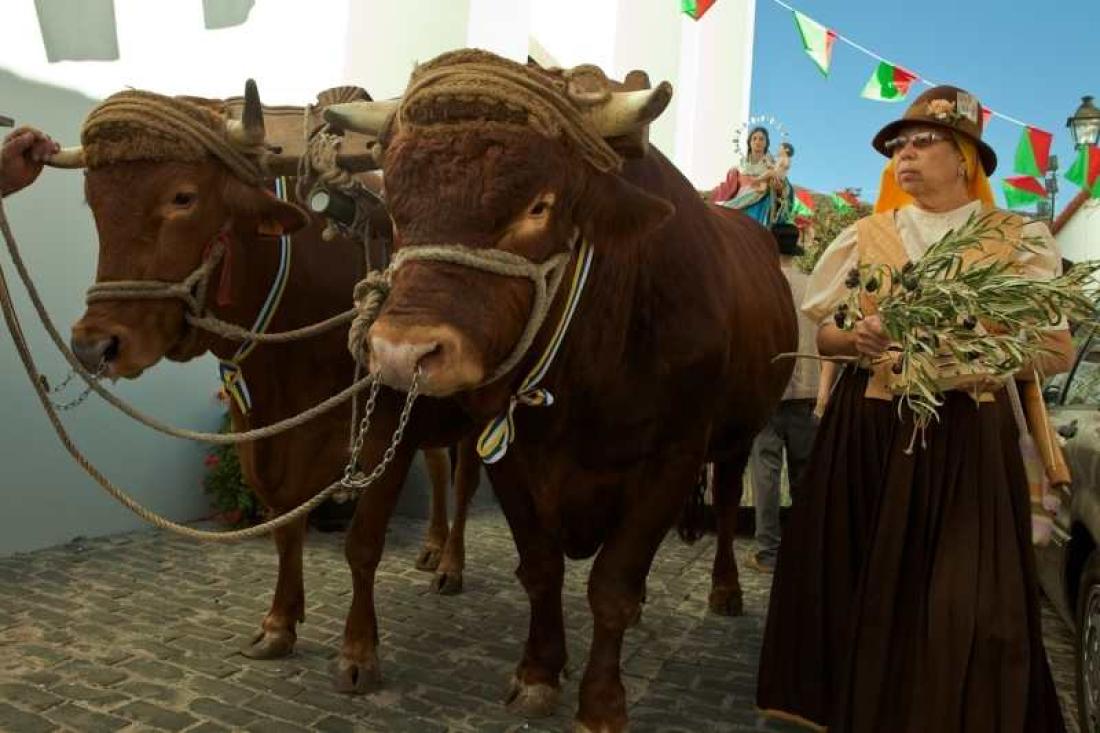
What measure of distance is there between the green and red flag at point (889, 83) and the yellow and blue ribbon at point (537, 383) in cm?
1025

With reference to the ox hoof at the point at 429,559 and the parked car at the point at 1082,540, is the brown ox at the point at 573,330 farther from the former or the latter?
the ox hoof at the point at 429,559

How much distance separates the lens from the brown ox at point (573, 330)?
220 cm

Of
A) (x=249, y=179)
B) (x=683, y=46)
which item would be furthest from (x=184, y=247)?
(x=683, y=46)

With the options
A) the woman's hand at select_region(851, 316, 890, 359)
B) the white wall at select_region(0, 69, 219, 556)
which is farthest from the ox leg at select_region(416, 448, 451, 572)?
the woman's hand at select_region(851, 316, 890, 359)

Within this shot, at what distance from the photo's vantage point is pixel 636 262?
300 centimetres

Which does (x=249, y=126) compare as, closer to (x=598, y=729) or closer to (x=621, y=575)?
(x=621, y=575)

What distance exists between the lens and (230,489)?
21.2ft

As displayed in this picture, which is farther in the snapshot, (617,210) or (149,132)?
(149,132)

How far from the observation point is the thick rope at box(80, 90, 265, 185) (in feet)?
9.98

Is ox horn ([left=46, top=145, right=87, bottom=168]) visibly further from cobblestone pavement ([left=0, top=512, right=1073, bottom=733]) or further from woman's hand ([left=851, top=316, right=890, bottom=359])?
woman's hand ([left=851, top=316, right=890, bottom=359])

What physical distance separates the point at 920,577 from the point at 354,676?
7.38 ft

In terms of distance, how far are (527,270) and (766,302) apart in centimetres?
237

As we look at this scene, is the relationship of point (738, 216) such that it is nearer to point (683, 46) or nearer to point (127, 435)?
point (127, 435)

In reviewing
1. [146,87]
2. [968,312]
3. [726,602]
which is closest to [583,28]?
[146,87]
